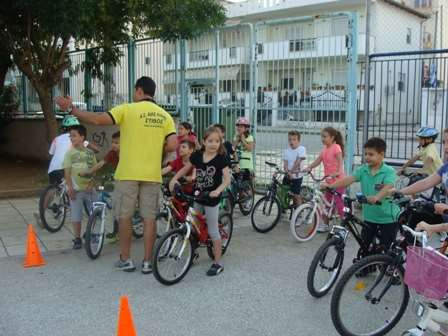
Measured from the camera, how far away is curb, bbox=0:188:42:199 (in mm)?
10173

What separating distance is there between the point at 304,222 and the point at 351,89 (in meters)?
2.93

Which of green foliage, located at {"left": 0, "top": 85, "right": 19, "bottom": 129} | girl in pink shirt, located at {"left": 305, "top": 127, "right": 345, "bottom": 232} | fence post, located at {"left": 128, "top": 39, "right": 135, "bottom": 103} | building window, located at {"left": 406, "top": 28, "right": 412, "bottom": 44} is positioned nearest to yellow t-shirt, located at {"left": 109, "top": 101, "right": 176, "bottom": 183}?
girl in pink shirt, located at {"left": 305, "top": 127, "right": 345, "bottom": 232}

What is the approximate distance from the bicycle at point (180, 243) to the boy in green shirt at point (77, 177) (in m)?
1.48

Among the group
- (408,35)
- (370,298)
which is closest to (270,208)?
(370,298)

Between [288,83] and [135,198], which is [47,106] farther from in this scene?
[135,198]

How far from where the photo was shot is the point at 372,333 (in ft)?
13.4

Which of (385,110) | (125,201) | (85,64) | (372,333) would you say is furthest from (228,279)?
(85,64)

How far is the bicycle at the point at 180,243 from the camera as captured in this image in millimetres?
5082

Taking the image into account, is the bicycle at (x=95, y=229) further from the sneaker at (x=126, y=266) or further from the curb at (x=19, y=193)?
the curb at (x=19, y=193)

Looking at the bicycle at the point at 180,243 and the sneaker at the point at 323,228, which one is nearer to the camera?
the bicycle at the point at 180,243

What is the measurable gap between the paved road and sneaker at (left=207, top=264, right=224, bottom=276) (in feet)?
0.24

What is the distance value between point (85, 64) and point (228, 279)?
32.1 feet

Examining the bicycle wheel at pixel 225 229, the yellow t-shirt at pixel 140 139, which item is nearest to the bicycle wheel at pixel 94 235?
the yellow t-shirt at pixel 140 139

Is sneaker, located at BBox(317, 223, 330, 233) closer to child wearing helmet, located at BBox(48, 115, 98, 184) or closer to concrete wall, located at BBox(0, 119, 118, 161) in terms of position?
child wearing helmet, located at BBox(48, 115, 98, 184)
